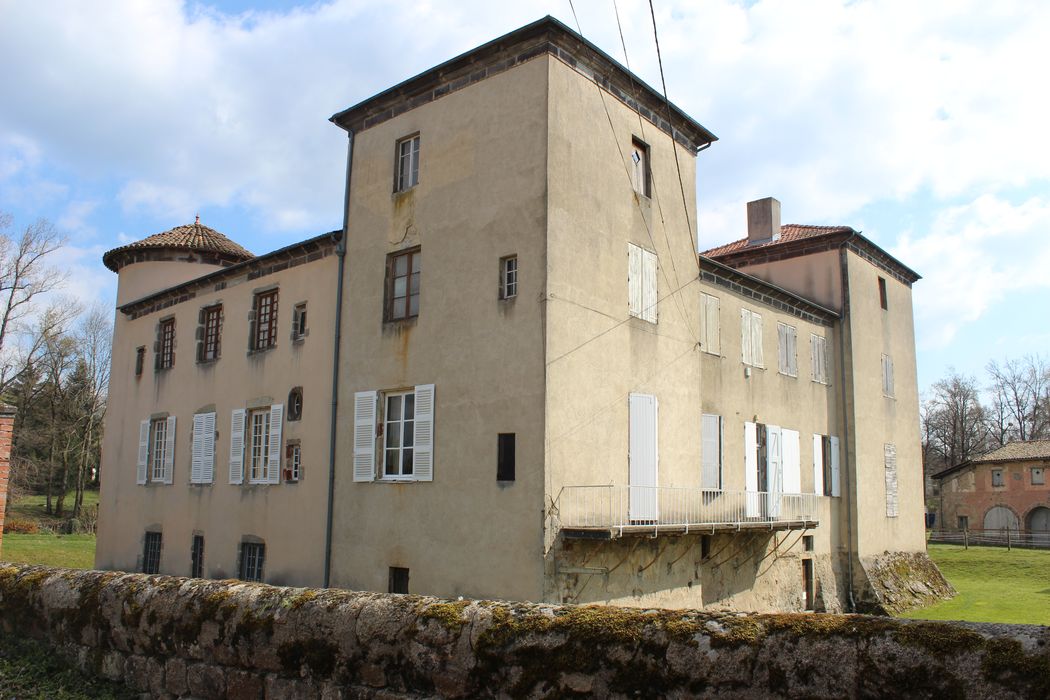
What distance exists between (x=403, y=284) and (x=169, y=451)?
9483 mm

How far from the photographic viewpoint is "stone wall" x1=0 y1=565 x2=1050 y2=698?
11.2 feet

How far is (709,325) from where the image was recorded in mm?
18922

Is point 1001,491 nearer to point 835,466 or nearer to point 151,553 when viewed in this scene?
point 835,466

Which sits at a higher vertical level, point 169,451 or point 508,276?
point 508,276

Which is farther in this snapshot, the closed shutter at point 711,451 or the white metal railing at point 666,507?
the closed shutter at point 711,451

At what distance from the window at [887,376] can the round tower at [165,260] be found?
782 inches

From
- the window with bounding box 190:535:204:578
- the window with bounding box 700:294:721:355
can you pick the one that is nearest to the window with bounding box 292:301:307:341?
the window with bounding box 190:535:204:578

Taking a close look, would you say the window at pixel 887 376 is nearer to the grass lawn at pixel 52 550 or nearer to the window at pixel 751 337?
the window at pixel 751 337

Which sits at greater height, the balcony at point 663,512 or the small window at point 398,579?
the balcony at point 663,512

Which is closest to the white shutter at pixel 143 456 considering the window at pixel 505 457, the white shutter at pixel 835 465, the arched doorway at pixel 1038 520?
the window at pixel 505 457

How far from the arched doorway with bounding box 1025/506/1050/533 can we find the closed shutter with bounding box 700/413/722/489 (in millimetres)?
34943

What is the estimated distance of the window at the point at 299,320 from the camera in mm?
17953

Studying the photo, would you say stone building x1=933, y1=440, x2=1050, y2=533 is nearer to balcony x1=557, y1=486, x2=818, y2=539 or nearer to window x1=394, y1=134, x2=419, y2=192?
balcony x1=557, y1=486, x2=818, y2=539

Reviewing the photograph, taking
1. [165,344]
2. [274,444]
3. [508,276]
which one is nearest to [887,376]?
Result: [508,276]
